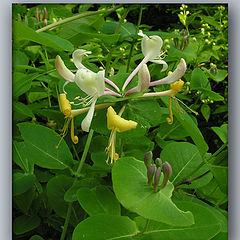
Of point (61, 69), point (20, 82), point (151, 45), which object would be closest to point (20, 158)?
point (20, 82)

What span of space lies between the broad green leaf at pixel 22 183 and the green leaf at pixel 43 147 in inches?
2.9

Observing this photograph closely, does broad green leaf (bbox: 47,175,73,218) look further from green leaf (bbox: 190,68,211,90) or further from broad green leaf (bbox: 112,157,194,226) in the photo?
green leaf (bbox: 190,68,211,90)

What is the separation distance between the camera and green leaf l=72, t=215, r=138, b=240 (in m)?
0.52

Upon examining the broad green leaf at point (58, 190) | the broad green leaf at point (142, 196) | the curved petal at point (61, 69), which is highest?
the curved petal at point (61, 69)

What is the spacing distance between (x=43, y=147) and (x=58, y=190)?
10 centimetres

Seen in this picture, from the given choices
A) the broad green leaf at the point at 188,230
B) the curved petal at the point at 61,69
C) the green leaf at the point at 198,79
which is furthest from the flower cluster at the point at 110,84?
the green leaf at the point at 198,79

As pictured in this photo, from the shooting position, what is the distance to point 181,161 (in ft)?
2.34

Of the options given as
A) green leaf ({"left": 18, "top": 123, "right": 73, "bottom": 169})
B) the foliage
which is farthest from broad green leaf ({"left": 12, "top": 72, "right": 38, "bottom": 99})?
green leaf ({"left": 18, "top": 123, "right": 73, "bottom": 169})

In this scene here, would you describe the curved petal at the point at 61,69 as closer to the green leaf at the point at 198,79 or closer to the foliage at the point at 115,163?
the foliage at the point at 115,163

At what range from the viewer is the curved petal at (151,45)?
1.85 ft

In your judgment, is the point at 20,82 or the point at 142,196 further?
the point at 20,82

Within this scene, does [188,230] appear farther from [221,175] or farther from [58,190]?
[58,190]

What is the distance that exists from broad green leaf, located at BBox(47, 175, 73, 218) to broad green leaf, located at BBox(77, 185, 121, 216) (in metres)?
0.10
